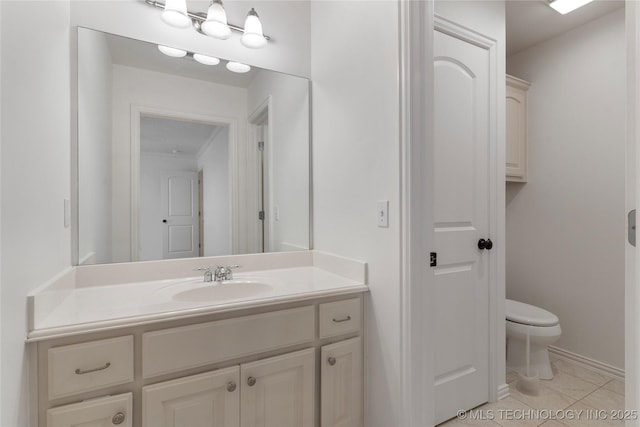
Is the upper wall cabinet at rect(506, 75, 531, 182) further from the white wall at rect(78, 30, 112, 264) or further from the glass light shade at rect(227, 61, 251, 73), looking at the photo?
the white wall at rect(78, 30, 112, 264)

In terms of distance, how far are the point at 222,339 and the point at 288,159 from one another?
1089mm

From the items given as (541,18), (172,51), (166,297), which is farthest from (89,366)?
(541,18)

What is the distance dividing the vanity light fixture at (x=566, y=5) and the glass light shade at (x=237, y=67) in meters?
1.92

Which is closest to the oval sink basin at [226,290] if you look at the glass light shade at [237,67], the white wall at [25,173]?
the white wall at [25,173]

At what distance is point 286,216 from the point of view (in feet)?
5.95

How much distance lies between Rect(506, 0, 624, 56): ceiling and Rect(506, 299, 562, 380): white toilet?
202 centimetres

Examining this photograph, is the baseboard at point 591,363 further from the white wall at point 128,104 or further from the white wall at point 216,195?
the white wall at point 128,104

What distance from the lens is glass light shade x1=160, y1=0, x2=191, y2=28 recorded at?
142cm

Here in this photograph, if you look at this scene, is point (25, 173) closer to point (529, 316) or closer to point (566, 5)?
point (529, 316)

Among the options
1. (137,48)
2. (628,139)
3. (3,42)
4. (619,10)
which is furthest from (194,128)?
(619,10)

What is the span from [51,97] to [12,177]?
463 mm

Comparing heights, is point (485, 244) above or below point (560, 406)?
above

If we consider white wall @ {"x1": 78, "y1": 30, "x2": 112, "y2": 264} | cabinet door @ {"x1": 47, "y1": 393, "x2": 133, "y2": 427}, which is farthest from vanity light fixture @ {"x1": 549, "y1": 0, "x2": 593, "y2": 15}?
cabinet door @ {"x1": 47, "y1": 393, "x2": 133, "y2": 427}

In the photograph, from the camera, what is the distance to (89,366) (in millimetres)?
922
